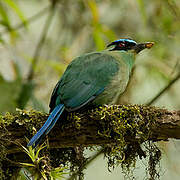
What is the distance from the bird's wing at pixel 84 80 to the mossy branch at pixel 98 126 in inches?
9.0

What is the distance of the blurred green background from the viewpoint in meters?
3.97

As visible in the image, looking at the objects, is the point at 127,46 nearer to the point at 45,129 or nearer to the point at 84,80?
the point at 84,80

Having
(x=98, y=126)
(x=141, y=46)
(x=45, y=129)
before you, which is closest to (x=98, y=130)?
(x=98, y=126)

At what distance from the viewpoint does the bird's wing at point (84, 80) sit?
3.10 m

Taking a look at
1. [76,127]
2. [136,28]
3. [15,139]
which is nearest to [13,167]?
[15,139]

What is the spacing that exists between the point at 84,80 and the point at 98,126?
23.5 inches

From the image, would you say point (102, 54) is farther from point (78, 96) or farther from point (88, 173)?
point (88, 173)

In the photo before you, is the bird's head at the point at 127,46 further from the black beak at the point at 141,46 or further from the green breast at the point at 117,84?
the green breast at the point at 117,84

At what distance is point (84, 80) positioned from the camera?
3297 millimetres

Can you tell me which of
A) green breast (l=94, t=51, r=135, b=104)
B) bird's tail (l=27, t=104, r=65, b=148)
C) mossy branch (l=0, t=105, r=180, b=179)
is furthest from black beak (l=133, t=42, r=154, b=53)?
bird's tail (l=27, t=104, r=65, b=148)

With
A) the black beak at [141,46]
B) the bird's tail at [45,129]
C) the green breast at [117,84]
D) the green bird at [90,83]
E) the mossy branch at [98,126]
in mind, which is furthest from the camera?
the black beak at [141,46]

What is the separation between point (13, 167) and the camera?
2.92 m

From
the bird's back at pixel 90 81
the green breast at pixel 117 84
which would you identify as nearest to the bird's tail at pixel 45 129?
the bird's back at pixel 90 81

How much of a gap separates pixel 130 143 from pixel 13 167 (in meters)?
0.89
